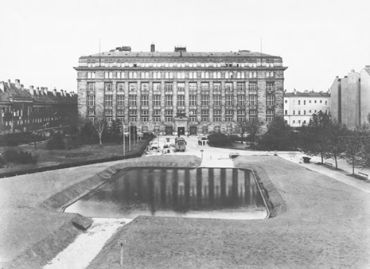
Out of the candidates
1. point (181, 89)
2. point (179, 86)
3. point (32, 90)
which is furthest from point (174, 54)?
point (32, 90)

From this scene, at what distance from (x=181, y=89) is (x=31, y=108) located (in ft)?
143

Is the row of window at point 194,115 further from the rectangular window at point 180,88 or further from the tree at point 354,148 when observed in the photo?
the tree at point 354,148

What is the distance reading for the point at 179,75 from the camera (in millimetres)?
122688

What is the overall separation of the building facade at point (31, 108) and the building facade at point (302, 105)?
73.8 m

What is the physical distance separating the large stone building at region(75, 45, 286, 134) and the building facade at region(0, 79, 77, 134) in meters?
13.0

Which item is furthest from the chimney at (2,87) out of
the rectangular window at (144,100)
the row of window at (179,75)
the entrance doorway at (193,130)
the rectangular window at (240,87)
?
the rectangular window at (240,87)

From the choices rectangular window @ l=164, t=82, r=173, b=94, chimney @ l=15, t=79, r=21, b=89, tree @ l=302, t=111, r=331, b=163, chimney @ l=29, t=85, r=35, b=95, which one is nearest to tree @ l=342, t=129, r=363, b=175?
tree @ l=302, t=111, r=331, b=163

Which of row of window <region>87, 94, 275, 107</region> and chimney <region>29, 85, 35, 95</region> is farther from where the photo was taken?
chimney <region>29, 85, 35, 95</region>

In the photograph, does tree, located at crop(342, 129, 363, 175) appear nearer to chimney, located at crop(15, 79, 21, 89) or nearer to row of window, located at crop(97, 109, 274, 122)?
row of window, located at crop(97, 109, 274, 122)

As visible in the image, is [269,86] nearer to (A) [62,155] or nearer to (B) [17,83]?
(A) [62,155]

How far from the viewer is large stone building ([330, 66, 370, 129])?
308 ft

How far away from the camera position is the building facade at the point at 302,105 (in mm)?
144000

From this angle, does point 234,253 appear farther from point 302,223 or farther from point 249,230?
point 302,223

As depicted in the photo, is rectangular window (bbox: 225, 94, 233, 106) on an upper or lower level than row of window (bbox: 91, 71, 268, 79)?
lower
